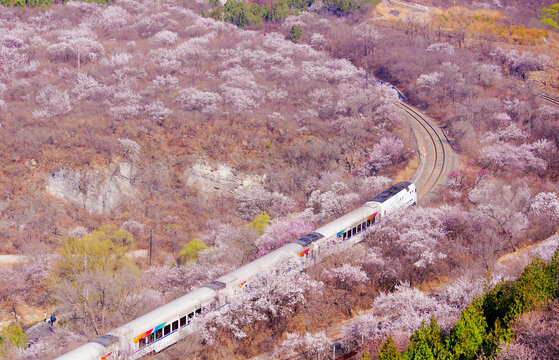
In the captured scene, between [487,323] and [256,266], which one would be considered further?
[256,266]

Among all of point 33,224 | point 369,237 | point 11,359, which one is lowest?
point 33,224

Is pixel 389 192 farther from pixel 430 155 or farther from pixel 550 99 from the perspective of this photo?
pixel 550 99

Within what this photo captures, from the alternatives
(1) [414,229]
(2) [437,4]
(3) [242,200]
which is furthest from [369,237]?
(2) [437,4]

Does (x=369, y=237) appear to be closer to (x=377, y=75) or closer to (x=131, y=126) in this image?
(x=131, y=126)

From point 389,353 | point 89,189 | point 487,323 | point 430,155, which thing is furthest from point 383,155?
point 389,353

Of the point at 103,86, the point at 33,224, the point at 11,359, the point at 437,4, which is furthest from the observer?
the point at 437,4

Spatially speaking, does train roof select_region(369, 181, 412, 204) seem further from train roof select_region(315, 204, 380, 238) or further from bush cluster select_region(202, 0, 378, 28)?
bush cluster select_region(202, 0, 378, 28)
